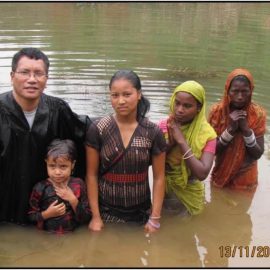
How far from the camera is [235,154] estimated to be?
4547 millimetres

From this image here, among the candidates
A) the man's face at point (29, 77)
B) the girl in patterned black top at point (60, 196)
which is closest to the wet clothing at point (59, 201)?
the girl in patterned black top at point (60, 196)

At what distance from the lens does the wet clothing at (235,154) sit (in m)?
4.41

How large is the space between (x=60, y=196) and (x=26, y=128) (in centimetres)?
59

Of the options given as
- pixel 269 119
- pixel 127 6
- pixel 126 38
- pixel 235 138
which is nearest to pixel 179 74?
pixel 269 119

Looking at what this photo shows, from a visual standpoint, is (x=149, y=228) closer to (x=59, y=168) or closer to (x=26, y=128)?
(x=59, y=168)

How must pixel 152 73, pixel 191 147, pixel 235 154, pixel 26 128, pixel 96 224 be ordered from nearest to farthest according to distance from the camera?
pixel 26 128 < pixel 96 224 < pixel 191 147 < pixel 235 154 < pixel 152 73

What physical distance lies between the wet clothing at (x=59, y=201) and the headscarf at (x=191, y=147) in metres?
0.79

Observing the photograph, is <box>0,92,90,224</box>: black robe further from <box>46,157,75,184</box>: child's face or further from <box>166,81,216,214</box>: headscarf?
<box>166,81,216,214</box>: headscarf

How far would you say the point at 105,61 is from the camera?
952cm

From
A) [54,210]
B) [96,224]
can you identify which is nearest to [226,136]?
[96,224]

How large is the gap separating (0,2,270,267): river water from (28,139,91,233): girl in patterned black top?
117 millimetres

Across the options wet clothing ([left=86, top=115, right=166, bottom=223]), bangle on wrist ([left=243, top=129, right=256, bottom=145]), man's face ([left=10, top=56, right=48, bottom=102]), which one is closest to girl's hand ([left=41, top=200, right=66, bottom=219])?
wet clothing ([left=86, top=115, right=166, bottom=223])

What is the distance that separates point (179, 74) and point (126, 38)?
3.82 m

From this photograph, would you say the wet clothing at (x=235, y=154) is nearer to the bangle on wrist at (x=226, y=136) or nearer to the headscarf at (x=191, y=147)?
the bangle on wrist at (x=226, y=136)
